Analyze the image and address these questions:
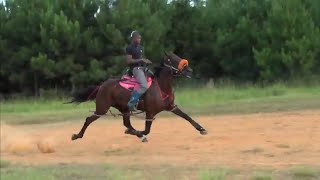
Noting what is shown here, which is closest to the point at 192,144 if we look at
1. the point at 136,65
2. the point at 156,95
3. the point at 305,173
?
the point at 156,95

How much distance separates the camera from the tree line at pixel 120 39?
39.6m

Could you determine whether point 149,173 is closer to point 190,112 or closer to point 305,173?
point 305,173

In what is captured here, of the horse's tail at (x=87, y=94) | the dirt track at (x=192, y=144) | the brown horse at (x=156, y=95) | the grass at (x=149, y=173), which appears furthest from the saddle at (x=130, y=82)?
the grass at (x=149, y=173)

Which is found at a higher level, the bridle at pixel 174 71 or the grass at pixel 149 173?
the bridle at pixel 174 71

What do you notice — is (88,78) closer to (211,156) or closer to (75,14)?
(75,14)

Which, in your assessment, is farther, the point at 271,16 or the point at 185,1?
the point at 185,1

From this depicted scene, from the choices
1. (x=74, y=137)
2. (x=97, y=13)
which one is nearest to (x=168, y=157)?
(x=74, y=137)

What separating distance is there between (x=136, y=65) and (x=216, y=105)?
37.6 feet

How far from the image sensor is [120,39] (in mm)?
40969

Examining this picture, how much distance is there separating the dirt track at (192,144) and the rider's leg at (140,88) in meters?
0.98

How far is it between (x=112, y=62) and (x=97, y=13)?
3689 mm

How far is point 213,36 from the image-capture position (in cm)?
4659

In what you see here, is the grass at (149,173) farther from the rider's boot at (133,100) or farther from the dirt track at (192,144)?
the rider's boot at (133,100)

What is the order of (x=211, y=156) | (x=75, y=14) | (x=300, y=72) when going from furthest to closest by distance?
(x=75, y=14) → (x=300, y=72) → (x=211, y=156)
